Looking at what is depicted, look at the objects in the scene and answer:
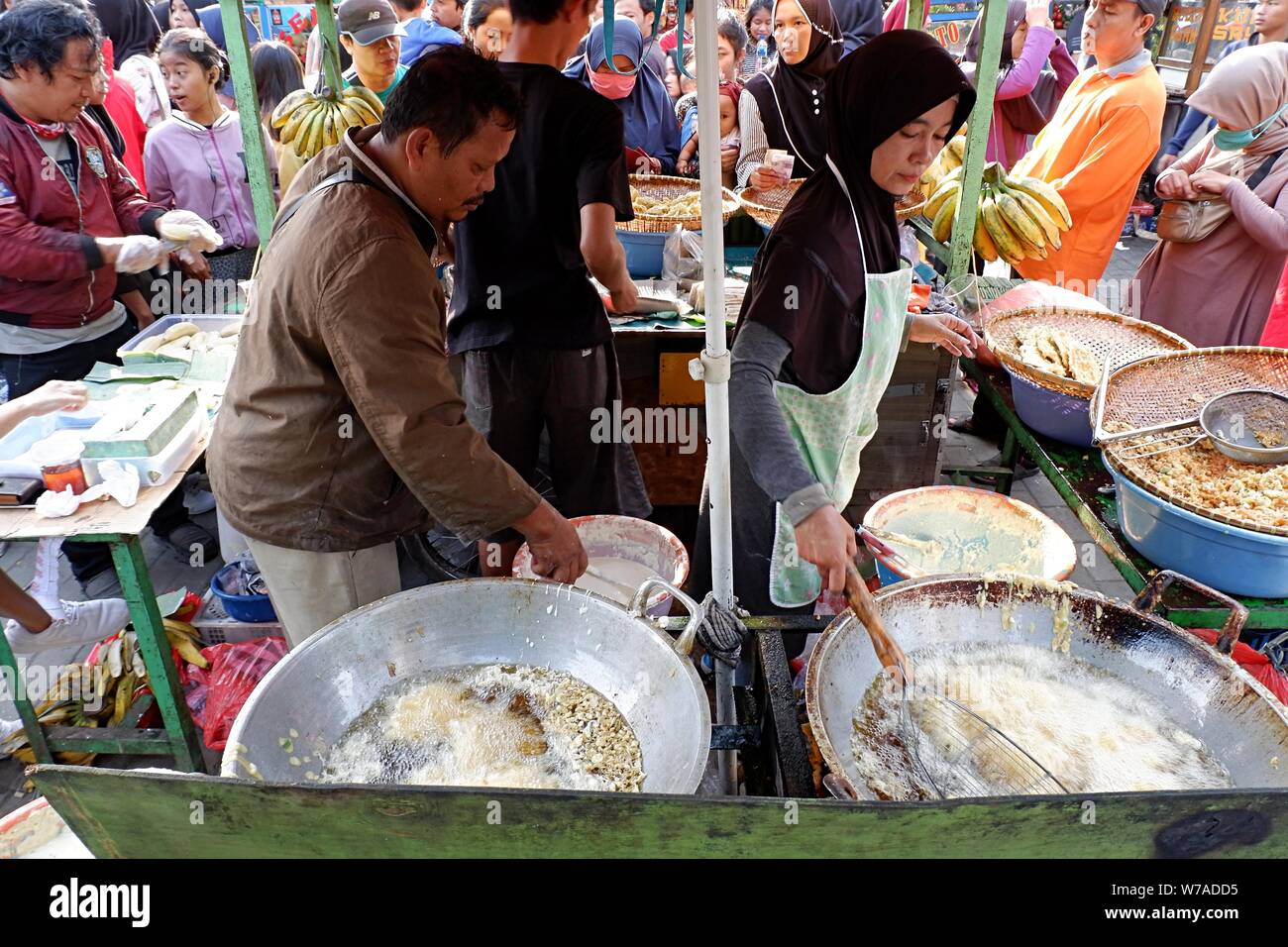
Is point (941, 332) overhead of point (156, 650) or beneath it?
overhead

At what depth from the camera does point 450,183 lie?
1.82 m

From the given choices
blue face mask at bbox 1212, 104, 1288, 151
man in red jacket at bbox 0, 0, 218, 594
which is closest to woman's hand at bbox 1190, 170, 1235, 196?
blue face mask at bbox 1212, 104, 1288, 151

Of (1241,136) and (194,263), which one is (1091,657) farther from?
(194,263)

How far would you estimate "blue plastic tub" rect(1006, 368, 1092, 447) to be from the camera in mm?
2420

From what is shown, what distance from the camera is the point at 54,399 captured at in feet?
8.68

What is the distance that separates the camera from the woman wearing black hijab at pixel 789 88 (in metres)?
4.36

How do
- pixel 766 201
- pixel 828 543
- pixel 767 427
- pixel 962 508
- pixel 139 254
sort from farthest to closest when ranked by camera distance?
pixel 766 201 < pixel 139 254 < pixel 962 508 < pixel 767 427 < pixel 828 543

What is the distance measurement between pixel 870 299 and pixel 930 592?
77cm

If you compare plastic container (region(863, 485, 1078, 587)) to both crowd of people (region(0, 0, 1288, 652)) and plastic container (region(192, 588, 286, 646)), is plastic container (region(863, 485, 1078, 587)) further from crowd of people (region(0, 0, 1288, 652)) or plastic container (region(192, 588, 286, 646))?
plastic container (region(192, 588, 286, 646))

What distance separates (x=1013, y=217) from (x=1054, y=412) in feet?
3.97

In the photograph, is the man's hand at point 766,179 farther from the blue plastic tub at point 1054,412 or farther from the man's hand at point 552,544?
the man's hand at point 552,544

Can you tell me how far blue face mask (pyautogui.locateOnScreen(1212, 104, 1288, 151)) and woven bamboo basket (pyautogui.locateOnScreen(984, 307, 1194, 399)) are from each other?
137cm

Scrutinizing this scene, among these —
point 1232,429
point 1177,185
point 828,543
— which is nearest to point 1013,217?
point 1177,185

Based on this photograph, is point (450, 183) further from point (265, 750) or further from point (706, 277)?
point (265, 750)
